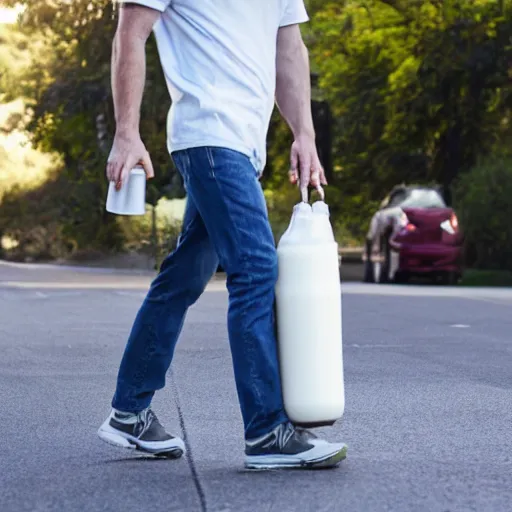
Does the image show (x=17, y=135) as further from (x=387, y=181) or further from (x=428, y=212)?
(x=428, y=212)

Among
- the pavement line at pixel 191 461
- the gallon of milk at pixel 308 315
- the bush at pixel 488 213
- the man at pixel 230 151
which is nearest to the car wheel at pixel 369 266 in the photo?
the bush at pixel 488 213

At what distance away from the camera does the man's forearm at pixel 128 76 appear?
5367 millimetres

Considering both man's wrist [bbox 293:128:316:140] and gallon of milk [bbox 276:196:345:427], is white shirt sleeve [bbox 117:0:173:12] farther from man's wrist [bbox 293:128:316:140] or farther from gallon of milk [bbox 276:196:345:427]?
gallon of milk [bbox 276:196:345:427]

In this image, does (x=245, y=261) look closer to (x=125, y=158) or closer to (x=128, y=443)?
(x=125, y=158)

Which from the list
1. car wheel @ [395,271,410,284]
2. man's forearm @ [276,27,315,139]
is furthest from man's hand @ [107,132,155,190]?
car wheel @ [395,271,410,284]

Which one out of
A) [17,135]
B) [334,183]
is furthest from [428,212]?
[17,135]

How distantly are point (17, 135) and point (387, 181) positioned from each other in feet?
52.1

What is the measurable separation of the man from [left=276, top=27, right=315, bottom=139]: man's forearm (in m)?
0.15

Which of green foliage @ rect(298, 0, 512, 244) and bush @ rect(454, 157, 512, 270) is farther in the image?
green foliage @ rect(298, 0, 512, 244)

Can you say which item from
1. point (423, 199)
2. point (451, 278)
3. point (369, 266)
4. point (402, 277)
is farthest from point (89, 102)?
point (451, 278)

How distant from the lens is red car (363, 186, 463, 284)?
25.4m

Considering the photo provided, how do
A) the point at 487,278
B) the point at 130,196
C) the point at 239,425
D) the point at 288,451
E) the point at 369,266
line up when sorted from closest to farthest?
the point at 130,196 → the point at 288,451 → the point at 239,425 → the point at 369,266 → the point at 487,278

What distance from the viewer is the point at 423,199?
26.2m

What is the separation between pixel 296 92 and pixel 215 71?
17.0 inches
